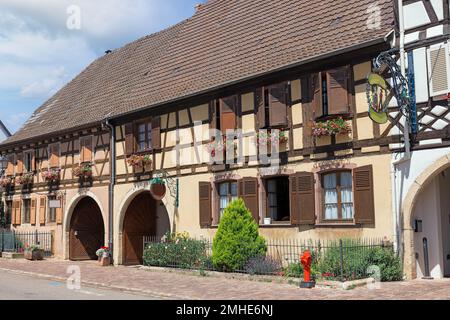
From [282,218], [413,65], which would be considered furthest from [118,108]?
[413,65]

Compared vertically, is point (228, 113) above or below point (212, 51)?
below

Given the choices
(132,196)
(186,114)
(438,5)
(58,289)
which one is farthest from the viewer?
(132,196)

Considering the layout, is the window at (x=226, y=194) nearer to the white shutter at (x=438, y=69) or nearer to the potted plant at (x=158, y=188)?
the potted plant at (x=158, y=188)

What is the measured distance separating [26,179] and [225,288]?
16542 millimetres

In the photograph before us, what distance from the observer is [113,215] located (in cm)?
2164

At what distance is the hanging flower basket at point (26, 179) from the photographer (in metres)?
26.8

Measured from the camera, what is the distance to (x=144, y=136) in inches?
818

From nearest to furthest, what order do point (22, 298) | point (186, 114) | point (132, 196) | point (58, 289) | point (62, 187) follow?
1. point (22, 298)
2. point (58, 289)
3. point (186, 114)
4. point (132, 196)
5. point (62, 187)

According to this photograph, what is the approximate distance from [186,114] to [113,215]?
517 centimetres

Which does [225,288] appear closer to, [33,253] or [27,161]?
[33,253]

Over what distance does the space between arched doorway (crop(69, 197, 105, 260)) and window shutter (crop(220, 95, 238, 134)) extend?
30.2ft

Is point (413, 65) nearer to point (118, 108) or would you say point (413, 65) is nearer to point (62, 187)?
point (118, 108)

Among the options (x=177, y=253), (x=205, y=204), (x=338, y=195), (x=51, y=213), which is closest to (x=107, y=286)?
(x=177, y=253)

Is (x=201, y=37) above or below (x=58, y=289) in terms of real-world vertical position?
above
